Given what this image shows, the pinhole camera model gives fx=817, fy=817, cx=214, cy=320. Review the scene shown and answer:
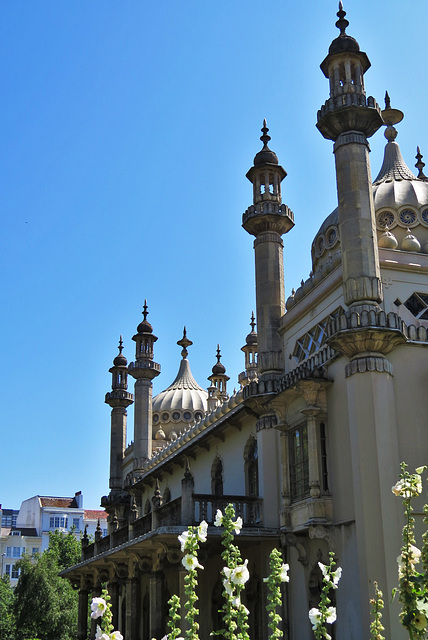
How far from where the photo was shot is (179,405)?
4453cm

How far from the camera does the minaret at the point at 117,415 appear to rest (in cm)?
3981

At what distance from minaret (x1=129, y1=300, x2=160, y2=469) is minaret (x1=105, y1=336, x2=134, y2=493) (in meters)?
3.44

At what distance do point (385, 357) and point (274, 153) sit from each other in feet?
31.7

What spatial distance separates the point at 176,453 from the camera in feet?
101

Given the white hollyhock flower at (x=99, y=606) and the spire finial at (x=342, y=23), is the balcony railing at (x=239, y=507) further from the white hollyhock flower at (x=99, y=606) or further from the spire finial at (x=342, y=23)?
the white hollyhock flower at (x=99, y=606)

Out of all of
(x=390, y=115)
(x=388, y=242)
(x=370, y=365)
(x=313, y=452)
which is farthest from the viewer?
(x=390, y=115)

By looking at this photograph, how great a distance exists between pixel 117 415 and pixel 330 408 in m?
22.1

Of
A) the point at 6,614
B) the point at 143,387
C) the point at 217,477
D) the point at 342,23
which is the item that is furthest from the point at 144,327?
the point at 6,614

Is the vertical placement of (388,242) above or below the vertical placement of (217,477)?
above

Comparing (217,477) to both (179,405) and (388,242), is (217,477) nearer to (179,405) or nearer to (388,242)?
(388,242)

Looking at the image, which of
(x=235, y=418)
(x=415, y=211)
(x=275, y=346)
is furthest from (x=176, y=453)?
(x=415, y=211)

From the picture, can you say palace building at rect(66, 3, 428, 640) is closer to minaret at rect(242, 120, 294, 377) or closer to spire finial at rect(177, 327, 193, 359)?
minaret at rect(242, 120, 294, 377)

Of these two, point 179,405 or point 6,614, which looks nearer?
point 179,405

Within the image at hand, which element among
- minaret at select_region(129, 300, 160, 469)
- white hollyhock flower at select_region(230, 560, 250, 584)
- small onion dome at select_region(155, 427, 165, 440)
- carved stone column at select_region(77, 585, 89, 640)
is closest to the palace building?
carved stone column at select_region(77, 585, 89, 640)
